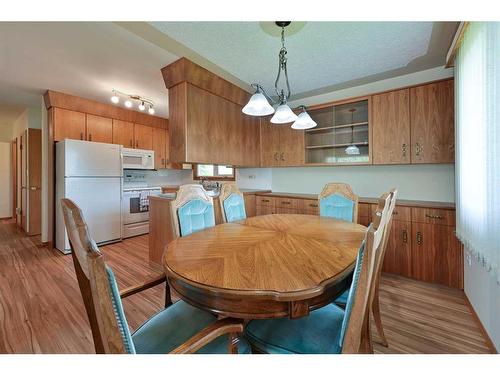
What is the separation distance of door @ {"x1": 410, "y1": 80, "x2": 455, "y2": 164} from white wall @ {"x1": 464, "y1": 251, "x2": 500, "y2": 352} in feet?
3.63

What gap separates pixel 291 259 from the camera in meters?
1.16

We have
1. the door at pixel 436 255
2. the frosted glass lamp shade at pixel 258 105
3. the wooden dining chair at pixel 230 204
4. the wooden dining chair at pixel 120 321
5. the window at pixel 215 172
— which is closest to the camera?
the wooden dining chair at pixel 120 321

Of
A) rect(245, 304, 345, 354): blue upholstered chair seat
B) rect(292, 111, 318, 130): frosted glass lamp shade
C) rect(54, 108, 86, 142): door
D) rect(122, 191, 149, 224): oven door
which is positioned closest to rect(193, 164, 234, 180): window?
rect(122, 191, 149, 224): oven door

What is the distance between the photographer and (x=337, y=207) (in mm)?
2492

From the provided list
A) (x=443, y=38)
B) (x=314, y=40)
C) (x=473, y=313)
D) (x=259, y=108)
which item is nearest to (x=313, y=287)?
(x=259, y=108)

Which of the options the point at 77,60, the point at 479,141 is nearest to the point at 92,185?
the point at 77,60

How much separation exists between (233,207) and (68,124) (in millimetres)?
3248

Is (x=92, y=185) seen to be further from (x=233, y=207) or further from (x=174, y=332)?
(x=174, y=332)

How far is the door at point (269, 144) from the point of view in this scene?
3781 mm

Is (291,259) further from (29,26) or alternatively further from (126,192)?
(126,192)

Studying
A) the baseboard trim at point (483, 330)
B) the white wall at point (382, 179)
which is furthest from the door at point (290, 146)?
the baseboard trim at point (483, 330)

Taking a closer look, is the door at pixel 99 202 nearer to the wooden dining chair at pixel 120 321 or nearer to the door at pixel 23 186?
the door at pixel 23 186

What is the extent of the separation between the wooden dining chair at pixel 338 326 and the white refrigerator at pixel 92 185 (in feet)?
11.5

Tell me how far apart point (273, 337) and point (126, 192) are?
389 cm
